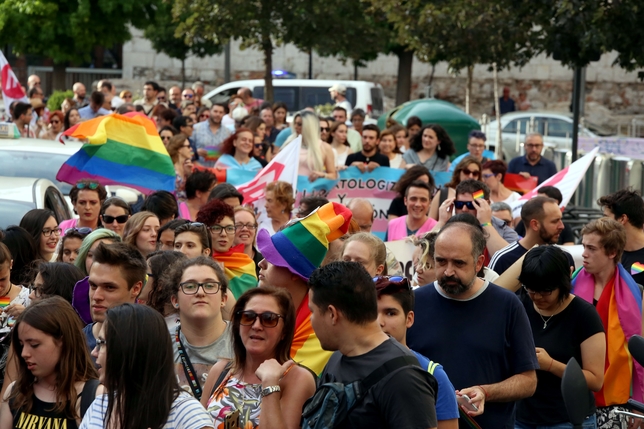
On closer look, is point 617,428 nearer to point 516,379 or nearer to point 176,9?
point 516,379

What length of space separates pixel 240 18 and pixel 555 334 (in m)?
18.3

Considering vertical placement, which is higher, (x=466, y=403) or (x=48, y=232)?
(x=48, y=232)

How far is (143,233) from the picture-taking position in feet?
25.2

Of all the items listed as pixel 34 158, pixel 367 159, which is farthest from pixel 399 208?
pixel 34 158

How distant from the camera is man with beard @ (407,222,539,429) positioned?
524cm

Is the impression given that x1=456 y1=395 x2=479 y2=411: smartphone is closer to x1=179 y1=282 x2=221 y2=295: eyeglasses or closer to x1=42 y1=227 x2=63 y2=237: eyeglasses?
x1=179 y1=282 x2=221 y2=295: eyeglasses

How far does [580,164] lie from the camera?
37.5ft

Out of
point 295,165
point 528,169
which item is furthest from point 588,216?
point 295,165

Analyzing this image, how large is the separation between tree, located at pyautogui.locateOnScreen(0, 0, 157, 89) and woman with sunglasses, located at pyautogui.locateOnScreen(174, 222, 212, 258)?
73.8 ft

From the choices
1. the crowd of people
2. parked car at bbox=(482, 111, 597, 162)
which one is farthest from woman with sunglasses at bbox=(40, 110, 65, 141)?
parked car at bbox=(482, 111, 597, 162)

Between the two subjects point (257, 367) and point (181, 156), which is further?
point (181, 156)

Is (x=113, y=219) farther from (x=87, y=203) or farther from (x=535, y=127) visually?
(x=535, y=127)

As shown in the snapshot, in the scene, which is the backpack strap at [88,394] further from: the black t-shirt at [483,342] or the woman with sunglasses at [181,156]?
the woman with sunglasses at [181,156]

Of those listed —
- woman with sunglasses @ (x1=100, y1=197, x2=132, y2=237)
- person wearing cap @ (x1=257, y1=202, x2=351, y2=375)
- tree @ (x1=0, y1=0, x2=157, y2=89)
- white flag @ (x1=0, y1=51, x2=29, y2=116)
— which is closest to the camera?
person wearing cap @ (x1=257, y1=202, x2=351, y2=375)
